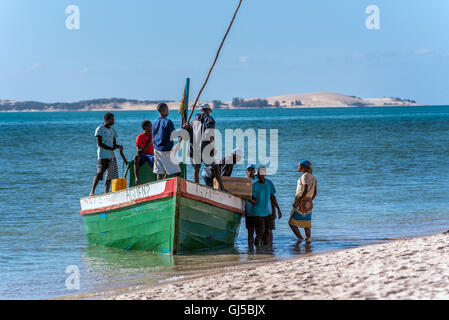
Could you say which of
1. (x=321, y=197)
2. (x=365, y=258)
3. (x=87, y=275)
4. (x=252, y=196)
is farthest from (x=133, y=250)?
(x=321, y=197)

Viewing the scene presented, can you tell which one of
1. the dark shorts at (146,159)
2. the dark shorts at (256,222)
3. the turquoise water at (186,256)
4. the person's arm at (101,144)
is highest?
the person's arm at (101,144)

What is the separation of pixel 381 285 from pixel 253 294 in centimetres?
129

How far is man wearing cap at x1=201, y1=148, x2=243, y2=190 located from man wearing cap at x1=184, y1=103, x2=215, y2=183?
355 mm

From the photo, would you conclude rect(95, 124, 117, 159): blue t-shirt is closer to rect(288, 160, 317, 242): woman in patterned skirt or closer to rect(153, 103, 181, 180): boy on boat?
rect(153, 103, 181, 180): boy on boat

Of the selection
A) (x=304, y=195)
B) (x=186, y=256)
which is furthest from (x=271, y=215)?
(x=186, y=256)

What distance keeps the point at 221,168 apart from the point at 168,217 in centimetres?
135

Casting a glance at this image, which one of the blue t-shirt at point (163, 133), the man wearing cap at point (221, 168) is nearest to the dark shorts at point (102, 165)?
the blue t-shirt at point (163, 133)

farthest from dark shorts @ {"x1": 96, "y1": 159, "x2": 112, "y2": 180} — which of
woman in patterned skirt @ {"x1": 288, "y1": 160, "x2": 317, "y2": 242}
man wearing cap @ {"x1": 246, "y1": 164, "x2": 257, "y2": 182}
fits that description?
woman in patterned skirt @ {"x1": 288, "y1": 160, "x2": 317, "y2": 242}

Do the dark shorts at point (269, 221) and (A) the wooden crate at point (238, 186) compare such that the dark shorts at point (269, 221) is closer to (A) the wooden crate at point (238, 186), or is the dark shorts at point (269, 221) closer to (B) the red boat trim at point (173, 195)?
(B) the red boat trim at point (173, 195)

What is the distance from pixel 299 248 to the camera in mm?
11039

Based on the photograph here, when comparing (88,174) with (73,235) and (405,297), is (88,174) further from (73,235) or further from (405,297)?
(405,297)

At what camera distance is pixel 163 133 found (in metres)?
9.97

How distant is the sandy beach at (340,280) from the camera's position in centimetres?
650

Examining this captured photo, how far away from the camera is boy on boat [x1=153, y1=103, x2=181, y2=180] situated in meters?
9.94
